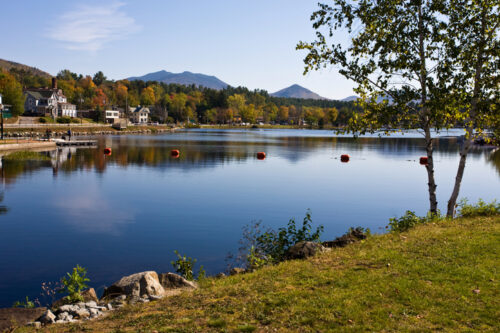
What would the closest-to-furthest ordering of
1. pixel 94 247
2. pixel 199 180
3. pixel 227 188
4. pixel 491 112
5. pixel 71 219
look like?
1. pixel 491 112
2. pixel 94 247
3. pixel 71 219
4. pixel 227 188
5. pixel 199 180

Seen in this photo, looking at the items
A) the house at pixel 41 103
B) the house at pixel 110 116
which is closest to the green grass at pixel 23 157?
the house at pixel 41 103

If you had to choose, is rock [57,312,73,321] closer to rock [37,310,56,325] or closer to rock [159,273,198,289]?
rock [37,310,56,325]

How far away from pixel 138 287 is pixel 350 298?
19.5 ft

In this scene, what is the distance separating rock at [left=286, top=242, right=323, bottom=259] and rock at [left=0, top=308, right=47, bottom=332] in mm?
7826

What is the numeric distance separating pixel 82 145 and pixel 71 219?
58810mm

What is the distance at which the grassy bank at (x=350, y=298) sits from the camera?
792 centimetres

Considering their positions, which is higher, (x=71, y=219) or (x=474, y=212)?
(x=474, y=212)

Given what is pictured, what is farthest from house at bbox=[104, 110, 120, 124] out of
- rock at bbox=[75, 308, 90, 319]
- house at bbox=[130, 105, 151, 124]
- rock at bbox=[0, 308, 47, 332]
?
rock at bbox=[75, 308, 90, 319]

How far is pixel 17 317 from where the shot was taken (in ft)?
31.8

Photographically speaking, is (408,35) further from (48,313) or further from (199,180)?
(199,180)

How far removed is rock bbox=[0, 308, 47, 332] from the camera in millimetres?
9289

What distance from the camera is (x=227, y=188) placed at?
1393 inches

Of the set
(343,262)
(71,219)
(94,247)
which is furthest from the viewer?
(71,219)

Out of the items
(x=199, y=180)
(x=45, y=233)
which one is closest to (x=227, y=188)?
(x=199, y=180)
